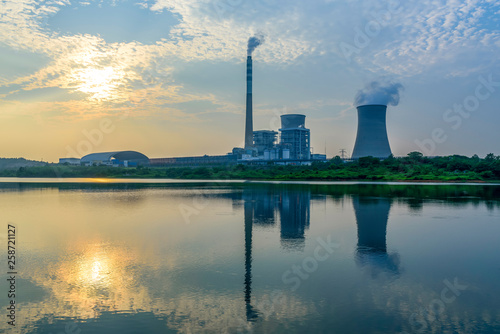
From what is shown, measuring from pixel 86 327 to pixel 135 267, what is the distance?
2.56 m

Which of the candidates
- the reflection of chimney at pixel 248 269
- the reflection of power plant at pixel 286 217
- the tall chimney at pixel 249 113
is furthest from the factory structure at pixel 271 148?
the reflection of chimney at pixel 248 269

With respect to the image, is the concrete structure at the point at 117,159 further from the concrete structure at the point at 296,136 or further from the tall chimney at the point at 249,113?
the concrete structure at the point at 296,136

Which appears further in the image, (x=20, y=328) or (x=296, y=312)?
(x=296, y=312)

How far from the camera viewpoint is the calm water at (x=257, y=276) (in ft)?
15.9

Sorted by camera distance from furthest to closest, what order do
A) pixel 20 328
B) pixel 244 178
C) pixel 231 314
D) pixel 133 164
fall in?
pixel 133 164, pixel 244 178, pixel 231 314, pixel 20 328

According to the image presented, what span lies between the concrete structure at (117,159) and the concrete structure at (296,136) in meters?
39.6

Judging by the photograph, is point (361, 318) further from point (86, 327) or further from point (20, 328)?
point (20, 328)

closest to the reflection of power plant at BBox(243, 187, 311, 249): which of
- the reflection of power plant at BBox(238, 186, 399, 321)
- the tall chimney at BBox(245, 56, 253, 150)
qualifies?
the reflection of power plant at BBox(238, 186, 399, 321)

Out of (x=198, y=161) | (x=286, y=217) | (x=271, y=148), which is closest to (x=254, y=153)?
(x=271, y=148)

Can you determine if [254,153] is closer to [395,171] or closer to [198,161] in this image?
[198,161]

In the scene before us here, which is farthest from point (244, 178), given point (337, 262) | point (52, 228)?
point (337, 262)

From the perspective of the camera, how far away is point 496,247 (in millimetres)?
8992

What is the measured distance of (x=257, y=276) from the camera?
21.6 ft

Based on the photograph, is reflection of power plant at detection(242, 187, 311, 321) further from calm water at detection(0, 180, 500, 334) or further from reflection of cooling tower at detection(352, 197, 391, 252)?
reflection of cooling tower at detection(352, 197, 391, 252)
